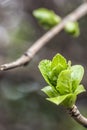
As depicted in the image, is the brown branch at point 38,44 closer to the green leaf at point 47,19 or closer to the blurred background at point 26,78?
the green leaf at point 47,19

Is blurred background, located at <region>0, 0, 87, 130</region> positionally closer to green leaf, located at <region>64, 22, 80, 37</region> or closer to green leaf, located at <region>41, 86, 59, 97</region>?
green leaf, located at <region>64, 22, 80, 37</region>

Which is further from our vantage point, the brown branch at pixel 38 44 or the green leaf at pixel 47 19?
the green leaf at pixel 47 19

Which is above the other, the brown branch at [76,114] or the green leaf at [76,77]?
the green leaf at [76,77]

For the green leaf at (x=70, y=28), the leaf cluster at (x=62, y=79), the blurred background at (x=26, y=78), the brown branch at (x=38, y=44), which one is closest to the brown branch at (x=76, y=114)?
the leaf cluster at (x=62, y=79)

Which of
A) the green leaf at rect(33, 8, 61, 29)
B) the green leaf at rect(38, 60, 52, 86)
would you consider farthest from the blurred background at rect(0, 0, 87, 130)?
the green leaf at rect(38, 60, 52, 86)

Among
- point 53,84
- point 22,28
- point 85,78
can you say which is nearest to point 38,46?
point 53,84

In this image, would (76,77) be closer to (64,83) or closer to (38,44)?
(64,83)
